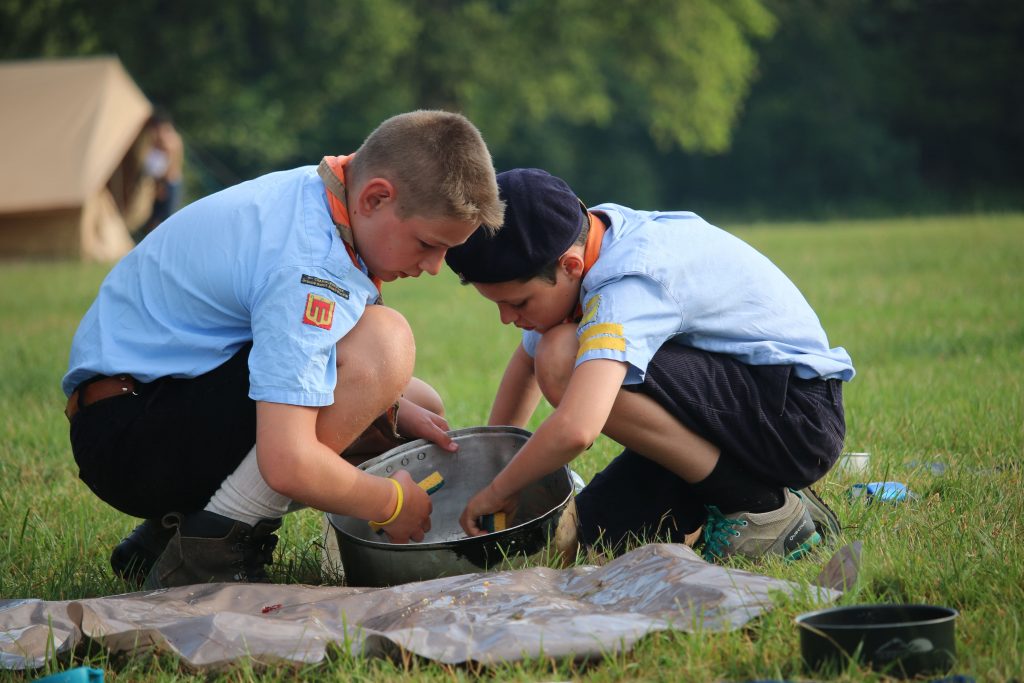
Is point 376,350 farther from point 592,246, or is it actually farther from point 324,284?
point 592,246

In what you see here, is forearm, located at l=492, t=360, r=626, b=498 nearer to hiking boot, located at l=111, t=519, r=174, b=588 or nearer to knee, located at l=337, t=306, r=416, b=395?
knee, located at l=337, t=306, r=416, b=395

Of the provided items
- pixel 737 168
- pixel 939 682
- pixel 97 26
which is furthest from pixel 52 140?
pixel 737 168

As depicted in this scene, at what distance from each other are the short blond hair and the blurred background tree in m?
22.1

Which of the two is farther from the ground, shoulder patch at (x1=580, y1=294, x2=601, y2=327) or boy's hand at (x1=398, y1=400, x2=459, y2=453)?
shoulder patch at (x1=580, y1=294, x2=601, y2=327)

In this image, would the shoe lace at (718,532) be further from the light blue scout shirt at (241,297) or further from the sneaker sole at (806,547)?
the light blue scout shirt at (241,297)

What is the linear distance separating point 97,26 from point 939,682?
2628cm

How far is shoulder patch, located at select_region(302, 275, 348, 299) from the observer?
2.39 meters

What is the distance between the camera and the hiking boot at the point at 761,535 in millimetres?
2714

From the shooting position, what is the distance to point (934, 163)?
A: 1460 inches

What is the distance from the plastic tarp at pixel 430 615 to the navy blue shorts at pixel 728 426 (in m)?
0.37

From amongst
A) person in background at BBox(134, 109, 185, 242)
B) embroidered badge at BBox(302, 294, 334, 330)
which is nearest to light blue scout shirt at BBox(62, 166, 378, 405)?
embroidered badge at BBox(302, 294, 334, 330)

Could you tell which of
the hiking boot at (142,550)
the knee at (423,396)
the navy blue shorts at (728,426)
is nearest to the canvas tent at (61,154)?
the knee at (423,396)

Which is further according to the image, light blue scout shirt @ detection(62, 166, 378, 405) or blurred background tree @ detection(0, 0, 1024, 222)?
blurred background tree @ detection(0, 0, 1024, 222)

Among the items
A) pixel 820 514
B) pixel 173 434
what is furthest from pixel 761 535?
pixel 173 434
